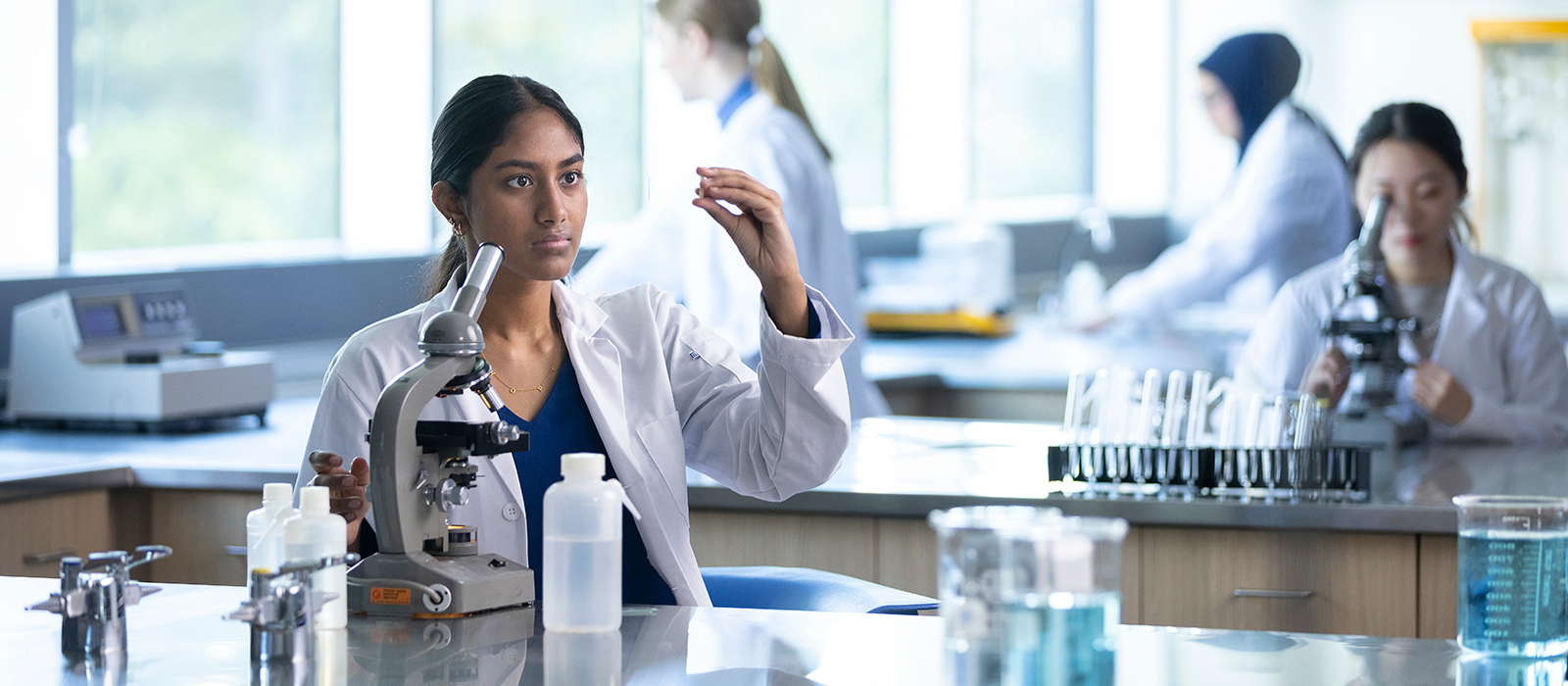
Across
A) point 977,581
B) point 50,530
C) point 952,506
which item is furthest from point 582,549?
point 50,530

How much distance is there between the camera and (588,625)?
4.82ft

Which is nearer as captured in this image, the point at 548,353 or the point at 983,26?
the point at 548,353

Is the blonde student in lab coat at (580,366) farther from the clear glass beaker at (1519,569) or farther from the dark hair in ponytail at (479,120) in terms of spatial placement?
the clear glass beaker at (1519,569)

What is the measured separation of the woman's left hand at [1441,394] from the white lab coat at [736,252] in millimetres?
1183

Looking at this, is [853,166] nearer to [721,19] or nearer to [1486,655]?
[721,19]

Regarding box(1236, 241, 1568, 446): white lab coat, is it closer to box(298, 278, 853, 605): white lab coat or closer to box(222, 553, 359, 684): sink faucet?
box(298, 278, 853, 605): white lab coat

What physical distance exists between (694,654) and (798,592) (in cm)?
63

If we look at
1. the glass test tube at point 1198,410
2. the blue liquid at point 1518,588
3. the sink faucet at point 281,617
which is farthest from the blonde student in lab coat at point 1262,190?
the sink faucet at point 281,617

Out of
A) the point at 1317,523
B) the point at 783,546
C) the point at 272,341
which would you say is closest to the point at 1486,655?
the point at 1317,523

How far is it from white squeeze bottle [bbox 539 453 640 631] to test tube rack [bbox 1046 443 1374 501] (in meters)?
1.21

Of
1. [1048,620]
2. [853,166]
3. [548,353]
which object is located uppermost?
[853,166]

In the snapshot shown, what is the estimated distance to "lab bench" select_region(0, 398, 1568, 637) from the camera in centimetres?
234

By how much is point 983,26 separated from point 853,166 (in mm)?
1178

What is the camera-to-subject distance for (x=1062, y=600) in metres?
1.12
